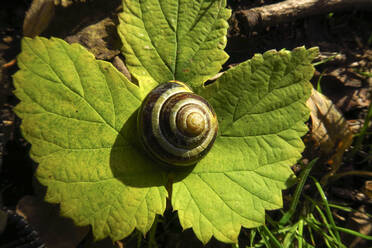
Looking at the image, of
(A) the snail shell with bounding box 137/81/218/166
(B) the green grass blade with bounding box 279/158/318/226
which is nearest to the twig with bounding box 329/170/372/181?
(B) the green grass blade with bounding box 279/158/318/226

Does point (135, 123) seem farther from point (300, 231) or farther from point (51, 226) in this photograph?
point (300, 231)

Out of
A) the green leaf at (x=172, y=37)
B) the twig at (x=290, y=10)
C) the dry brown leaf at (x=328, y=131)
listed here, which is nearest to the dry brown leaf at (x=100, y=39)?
the green leaf at (x=172, y=37)

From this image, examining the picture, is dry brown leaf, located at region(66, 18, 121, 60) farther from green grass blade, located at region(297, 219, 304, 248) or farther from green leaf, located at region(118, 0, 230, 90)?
green grass blade, located at region(297, 219, 304, 248)

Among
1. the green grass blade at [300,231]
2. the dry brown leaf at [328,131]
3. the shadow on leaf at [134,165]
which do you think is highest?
the shadow on leaf at [134,165]

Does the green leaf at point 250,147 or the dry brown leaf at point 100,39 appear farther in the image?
the dry brown leaf at point 100,39

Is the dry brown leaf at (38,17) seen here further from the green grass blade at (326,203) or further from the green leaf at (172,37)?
the green grass blade at (326,203)

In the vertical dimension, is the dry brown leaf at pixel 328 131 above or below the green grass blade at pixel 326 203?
above

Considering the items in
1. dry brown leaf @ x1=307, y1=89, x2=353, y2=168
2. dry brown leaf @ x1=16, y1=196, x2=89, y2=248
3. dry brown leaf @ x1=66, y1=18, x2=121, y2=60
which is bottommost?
dry brown leaf @ x1=16, y1=196, x2=89, y2=248
